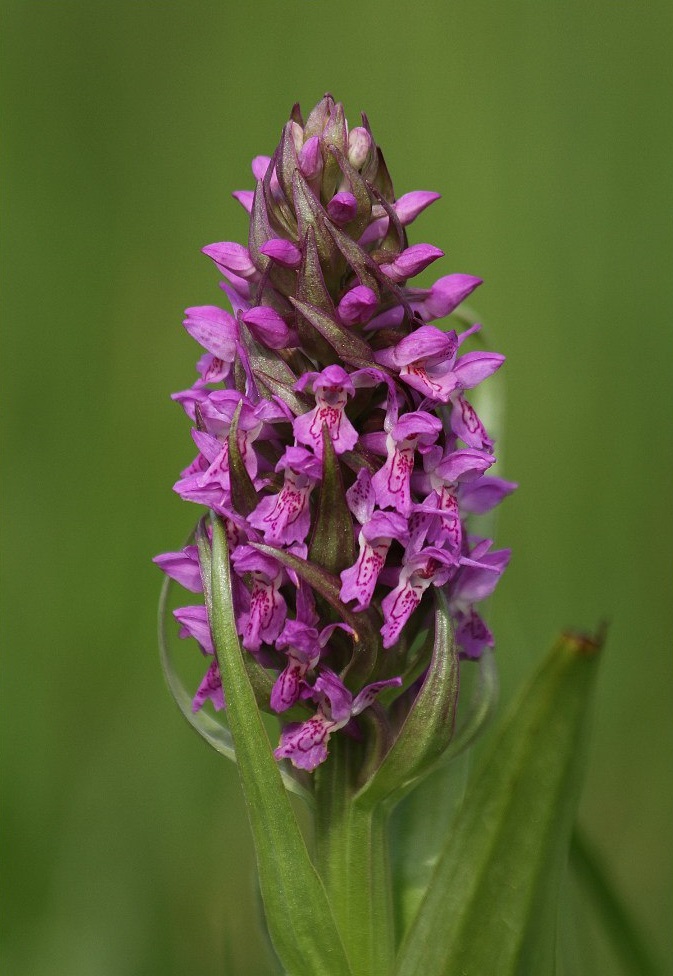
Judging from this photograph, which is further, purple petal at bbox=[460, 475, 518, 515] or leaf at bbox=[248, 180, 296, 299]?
purple petal at bbox=[460, 475, 518, 515]

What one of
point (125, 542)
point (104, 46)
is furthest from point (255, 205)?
point (104, 46)

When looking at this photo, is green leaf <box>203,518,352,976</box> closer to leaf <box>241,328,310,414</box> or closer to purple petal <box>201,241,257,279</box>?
leaf <box>241,328,310,414</box>

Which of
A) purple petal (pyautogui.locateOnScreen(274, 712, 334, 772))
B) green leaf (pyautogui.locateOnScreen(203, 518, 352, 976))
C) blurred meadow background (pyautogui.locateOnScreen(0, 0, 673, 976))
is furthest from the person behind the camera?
blurred meadow background (pyautogui.locateOnScreen(0, 0, 673, 976))

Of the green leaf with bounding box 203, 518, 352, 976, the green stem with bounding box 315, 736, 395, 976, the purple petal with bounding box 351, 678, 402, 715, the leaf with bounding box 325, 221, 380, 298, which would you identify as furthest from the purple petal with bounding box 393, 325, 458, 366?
the green stem with bounding box 315, 736, 395, 976

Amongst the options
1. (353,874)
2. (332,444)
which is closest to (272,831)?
(353,874)

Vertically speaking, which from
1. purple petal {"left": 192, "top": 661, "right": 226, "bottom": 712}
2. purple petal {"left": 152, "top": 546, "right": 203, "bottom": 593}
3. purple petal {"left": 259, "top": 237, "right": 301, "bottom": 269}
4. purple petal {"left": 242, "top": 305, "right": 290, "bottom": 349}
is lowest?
purple petal {"left": 192, "top": 661, "right": 226, "bottom": 712}

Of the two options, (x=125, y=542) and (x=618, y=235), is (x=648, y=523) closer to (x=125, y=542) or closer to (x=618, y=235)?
(x=618, y=235)

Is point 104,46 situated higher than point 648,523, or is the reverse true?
point 104,46
